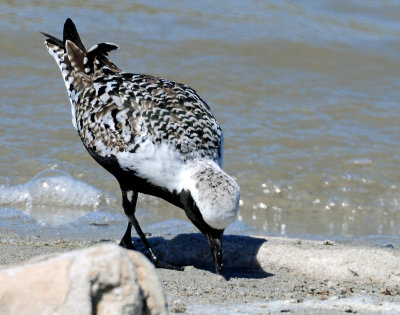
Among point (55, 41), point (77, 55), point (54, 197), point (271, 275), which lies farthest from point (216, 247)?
point (55, 41)

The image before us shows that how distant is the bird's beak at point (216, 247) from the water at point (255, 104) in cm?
217

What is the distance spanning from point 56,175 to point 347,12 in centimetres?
843

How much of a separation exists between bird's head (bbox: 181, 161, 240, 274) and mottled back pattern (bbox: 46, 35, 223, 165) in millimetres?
Result: 273

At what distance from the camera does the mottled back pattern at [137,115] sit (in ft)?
21.1

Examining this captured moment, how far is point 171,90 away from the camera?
22.7 feet

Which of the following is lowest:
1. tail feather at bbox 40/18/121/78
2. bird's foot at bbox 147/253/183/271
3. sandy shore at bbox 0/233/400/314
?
bird's foot at bbox 147/253/183/271

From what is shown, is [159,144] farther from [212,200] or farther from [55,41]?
[55,41]

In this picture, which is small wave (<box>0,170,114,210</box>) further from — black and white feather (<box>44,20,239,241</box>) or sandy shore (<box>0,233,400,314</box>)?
black and white feather (<box>44,20,239,241</box>)

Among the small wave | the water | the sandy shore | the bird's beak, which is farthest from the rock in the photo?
the small wave

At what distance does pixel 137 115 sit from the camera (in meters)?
6.64

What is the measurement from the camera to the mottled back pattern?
6.43 meters

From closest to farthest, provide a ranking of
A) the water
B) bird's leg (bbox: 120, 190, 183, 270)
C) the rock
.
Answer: the rock < bird's leg (bbox: 120, 190, 183, 270) < the water

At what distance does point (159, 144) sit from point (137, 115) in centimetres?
39

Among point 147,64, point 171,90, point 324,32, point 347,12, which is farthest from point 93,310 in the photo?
point 347,12
